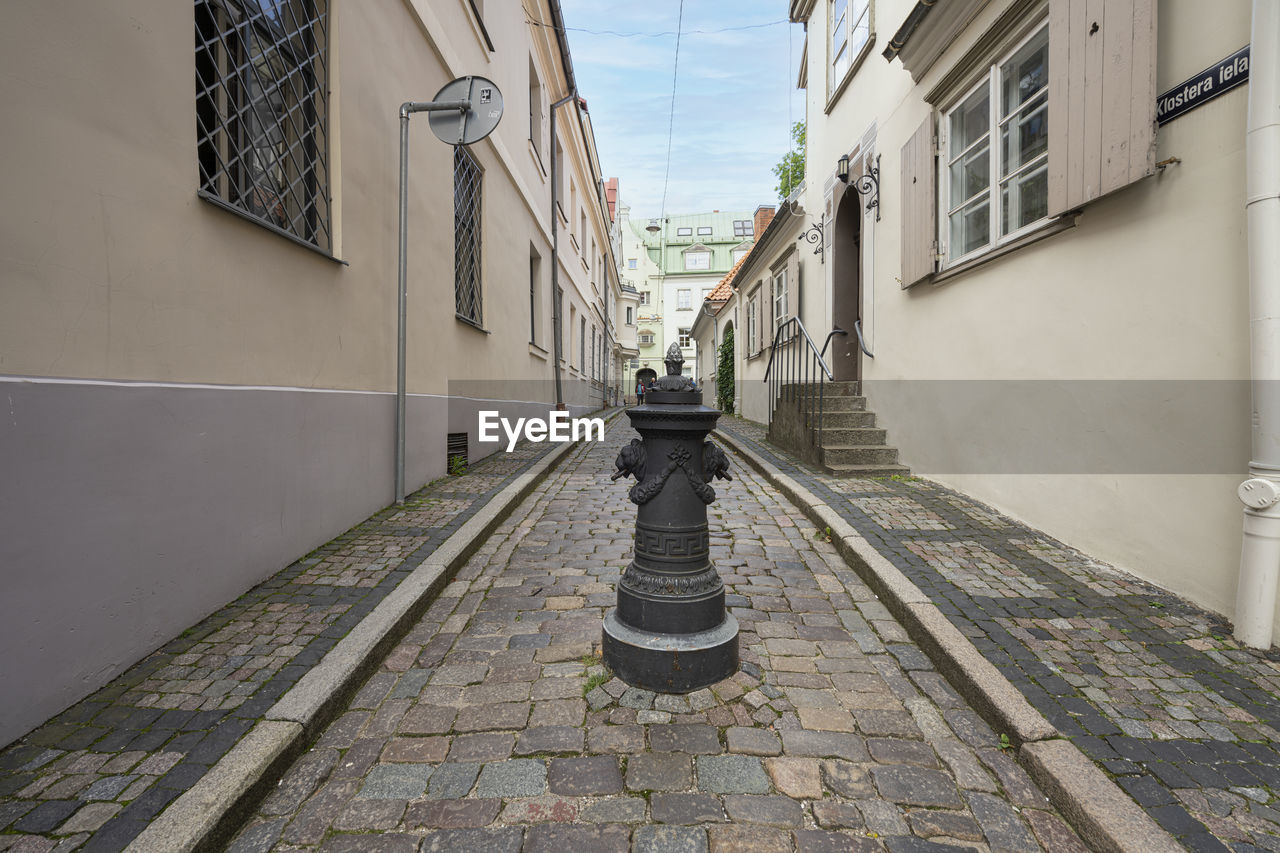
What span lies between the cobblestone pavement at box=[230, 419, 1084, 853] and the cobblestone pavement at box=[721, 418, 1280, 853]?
12.3 inches

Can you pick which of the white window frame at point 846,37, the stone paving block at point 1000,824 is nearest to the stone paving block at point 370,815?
the stone paving block at point 1000,824

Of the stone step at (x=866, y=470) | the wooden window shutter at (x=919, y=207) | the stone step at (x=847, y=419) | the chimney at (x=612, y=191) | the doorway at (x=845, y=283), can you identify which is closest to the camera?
the wooden window shutter at (x=919, y=207)

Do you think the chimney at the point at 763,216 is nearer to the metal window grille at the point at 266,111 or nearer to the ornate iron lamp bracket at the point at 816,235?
the ornate iron lamp bracket at the point at 816,235

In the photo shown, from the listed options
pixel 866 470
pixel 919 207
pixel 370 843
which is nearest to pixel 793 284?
pixel 919 207

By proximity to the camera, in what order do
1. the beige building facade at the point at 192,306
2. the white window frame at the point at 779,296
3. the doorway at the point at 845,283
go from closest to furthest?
the beige building facade at the point at 192,306
the doorway at the point at 845,283
the white window frame at the point at 779,296

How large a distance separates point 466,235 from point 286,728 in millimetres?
6063

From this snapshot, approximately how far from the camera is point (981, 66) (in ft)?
16.4

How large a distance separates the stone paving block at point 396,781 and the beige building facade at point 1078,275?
3.63m

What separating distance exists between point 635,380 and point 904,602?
45.6 metres

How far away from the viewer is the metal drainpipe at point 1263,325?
2.52m

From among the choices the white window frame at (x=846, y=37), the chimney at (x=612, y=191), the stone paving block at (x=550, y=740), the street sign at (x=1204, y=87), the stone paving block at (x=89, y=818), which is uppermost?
the chimney at (x=612, y=191)

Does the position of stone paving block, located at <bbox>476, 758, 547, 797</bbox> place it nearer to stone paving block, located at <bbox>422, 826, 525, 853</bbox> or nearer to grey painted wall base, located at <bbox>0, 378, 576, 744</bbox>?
stone paving block, located at <bbox>422, 826, 525, 853</bbox>

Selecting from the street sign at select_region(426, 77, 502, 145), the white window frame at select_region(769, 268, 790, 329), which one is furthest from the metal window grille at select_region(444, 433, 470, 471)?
the white window frame at select_region(769, 268, 790, 329)

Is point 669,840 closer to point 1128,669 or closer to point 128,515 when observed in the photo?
point 1128,669
